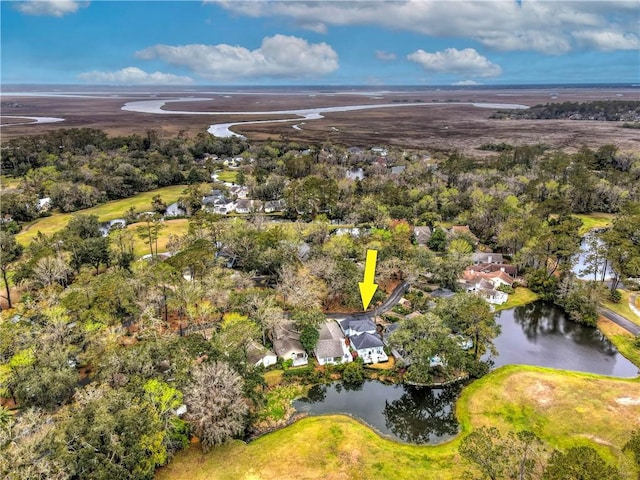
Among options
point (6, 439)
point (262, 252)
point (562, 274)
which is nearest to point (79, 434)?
point (6, 439)

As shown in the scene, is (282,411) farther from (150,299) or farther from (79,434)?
(150,299)

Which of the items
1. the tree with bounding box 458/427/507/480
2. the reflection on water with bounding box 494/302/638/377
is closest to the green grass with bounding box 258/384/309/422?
the tree with bounding box 458/427/507/480

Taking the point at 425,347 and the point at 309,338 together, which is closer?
the point at 425,347

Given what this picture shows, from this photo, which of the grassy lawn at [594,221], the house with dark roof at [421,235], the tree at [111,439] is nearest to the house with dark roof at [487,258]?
the house with dark roof at [421,235]

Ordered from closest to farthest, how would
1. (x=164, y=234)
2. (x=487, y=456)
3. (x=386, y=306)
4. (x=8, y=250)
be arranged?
(x=487, y=456) < (x=386, y=306) < (x=8, y=250) < (x=164, y=234)

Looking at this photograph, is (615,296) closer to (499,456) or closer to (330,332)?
(330,332)

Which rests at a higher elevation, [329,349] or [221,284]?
[221,284]

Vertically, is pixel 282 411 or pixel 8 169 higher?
pixel 8 169

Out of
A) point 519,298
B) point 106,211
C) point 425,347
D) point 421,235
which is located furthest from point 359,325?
point 106,211
